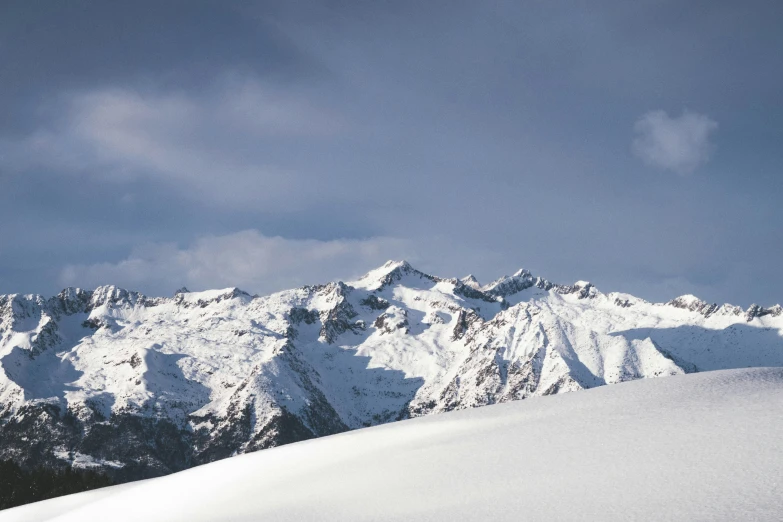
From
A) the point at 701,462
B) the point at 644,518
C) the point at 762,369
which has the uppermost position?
the point at 762,369

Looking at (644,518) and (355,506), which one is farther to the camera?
(355,506)

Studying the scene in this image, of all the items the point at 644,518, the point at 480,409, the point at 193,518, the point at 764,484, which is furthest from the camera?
the point at 480,409

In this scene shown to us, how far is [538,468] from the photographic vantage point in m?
27.9

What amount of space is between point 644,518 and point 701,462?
6103 mm

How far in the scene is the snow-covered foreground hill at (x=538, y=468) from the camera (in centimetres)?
2253

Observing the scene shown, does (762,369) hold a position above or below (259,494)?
above

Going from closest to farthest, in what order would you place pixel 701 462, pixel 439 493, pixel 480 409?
pixel 701 462 < pixel 439 493 < pixel 480 409

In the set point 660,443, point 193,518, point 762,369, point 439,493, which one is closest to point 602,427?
point 660,443

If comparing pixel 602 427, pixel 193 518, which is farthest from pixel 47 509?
pixel 602 427

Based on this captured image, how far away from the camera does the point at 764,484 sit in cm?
2173

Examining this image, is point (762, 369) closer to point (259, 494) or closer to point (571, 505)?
point (571, 505)

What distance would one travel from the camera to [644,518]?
66.6 ft

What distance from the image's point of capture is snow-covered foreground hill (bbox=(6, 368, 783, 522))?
22.5m

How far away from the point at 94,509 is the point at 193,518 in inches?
551
